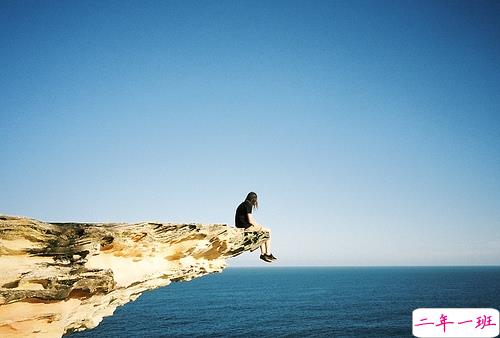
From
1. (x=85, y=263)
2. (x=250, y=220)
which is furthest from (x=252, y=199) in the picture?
(x=85, y=263)

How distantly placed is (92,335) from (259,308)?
47.6m

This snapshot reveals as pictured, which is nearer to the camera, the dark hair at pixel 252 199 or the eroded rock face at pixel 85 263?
the eroded rock face at pixel 85 263

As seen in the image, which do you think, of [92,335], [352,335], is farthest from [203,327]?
[352,335]

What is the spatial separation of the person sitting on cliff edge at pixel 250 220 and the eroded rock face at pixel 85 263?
348 millimetres

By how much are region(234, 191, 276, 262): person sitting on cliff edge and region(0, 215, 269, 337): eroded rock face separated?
35cm

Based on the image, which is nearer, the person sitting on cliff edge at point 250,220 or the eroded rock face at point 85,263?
the eroded rock face at point 85,263

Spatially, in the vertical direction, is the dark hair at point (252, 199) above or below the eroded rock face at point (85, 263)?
above

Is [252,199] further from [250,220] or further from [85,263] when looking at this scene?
[85,263]

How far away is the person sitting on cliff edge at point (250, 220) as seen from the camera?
13.6m

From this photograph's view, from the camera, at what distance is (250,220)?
551 inches

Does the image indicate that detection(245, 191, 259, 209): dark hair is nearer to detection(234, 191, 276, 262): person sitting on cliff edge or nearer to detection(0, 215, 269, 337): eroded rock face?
detection(234, 191, 276, 262): person sitting on cliff edge

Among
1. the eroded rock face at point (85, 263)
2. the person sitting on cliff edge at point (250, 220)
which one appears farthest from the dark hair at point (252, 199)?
the eroded rock face at point (85, 263)

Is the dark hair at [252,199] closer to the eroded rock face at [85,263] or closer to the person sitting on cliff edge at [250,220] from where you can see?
the person sitting on cliff edge at [250,220]

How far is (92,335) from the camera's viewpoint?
5538 centimetres
